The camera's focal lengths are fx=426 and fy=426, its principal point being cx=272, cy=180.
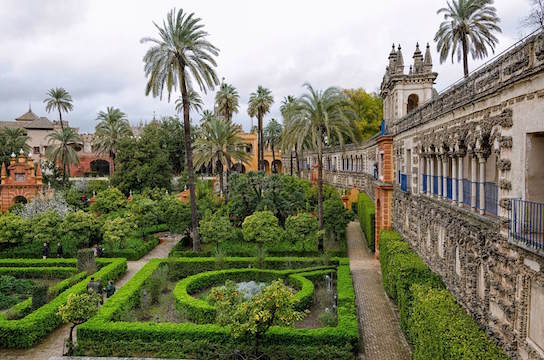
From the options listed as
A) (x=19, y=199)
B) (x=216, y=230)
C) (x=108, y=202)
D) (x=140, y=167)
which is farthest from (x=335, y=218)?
(x=19, y=199)

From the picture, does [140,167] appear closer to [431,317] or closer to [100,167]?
[100,167]

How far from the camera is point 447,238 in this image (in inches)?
558

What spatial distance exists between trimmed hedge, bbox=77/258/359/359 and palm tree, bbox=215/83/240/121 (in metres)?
37.6

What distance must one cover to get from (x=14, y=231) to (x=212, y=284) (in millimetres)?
14739

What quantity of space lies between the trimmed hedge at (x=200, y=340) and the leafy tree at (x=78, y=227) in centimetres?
1380

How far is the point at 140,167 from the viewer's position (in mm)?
47156

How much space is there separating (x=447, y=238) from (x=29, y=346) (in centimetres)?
1544

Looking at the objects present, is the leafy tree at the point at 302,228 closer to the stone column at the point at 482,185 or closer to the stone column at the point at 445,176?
→ the stone column at the point at 445,176

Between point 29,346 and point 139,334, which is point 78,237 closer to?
point 29,346

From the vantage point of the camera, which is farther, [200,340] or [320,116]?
[320,116]

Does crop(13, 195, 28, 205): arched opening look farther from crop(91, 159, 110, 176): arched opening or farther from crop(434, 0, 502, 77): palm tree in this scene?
crop(434, 0, 502, 77): palm tree

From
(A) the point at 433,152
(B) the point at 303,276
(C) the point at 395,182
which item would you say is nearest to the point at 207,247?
(B) the point at 303,276

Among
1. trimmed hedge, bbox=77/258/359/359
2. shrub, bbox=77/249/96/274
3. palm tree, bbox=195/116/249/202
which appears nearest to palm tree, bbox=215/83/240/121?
palm tree, bbox=195/116/249/202

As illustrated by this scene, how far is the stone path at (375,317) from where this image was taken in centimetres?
1519
